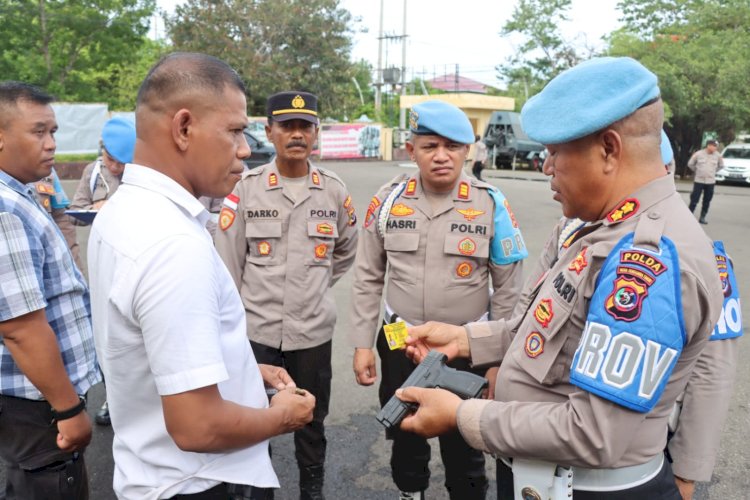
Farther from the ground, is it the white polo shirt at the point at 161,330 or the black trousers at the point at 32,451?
the white polo shirt at the point at 161,330

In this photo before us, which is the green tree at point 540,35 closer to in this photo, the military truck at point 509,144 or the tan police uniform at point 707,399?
the military truck at point 509,144

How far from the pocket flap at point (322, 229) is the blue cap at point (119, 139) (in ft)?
5.62

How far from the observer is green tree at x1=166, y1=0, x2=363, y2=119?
26.6 m

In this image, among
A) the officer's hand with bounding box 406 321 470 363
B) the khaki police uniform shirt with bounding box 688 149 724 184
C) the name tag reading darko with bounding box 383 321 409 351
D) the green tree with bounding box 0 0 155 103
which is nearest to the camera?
the officer's hand with bounding box 406 321 470 363

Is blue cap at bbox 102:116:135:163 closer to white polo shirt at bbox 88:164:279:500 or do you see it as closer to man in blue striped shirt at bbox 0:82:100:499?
man in blue striped shirt at bbox 0:82:100:499

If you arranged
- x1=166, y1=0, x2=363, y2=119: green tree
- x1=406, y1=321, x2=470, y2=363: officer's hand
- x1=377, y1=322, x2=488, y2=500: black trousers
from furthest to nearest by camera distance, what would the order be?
x1=166, y1=0, x2=363, y2=119: green tree → x1=377, y1=322, x2=488, y2=500: black trousers → x1=406, y1=321, x2=470, y2=363: officer's hand

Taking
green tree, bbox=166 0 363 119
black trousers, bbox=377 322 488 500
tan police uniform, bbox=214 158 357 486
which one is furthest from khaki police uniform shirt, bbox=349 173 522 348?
green tree, bbox=166 0 363 119

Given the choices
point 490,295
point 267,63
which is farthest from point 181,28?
point 490,295

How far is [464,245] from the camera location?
260 centimetres

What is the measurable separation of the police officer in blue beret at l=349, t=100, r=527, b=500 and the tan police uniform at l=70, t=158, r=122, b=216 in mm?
2464

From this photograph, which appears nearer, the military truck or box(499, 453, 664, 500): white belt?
box(499, 453, 664, 500): white belt

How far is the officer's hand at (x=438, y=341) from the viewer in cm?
202

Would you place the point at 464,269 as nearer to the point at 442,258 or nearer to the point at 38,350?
the point at 442,258

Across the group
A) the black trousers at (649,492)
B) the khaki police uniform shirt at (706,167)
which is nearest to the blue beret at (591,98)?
the black trousers at (649,492)
